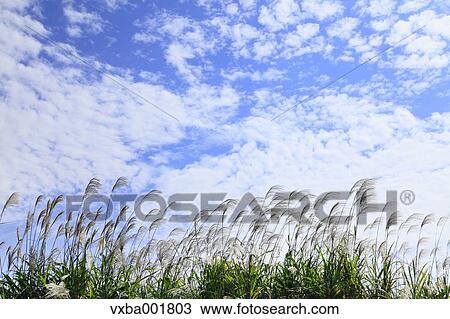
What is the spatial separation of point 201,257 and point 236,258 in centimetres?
34

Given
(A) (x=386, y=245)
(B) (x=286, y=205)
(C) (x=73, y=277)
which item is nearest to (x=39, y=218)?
(C) (x=73, y=277)

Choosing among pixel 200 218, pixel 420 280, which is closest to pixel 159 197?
pixel 200 218

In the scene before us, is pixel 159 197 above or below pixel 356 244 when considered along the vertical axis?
above

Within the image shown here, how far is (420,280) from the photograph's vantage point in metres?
5.27

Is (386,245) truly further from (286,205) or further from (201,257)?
(201,257)

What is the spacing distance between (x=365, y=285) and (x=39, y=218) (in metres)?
3.14

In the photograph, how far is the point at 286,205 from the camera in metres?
5.47

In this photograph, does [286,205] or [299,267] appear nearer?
[299,267]
